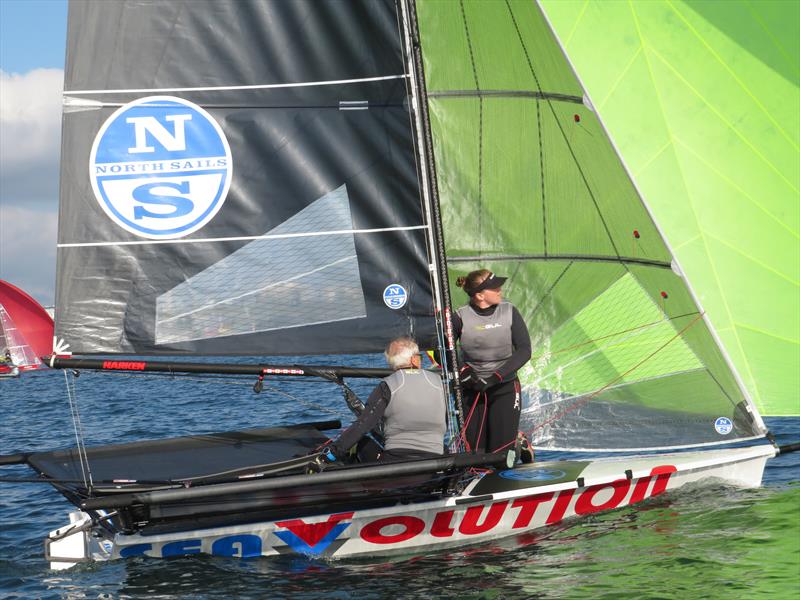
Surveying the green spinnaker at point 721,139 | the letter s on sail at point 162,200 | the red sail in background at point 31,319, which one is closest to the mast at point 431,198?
the letter s on sail at point 162,200

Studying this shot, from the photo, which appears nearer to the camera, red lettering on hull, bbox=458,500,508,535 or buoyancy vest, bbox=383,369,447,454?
buoyancy vest, bbox=383,369,447,454

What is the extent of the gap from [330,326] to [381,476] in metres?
1.40

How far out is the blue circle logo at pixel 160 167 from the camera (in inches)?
260

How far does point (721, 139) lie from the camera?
828cm

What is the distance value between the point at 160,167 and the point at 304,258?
120 cm

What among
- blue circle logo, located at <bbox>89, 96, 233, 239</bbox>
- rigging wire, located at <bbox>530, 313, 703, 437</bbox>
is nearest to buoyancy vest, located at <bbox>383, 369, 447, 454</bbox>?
rigging wire, located at <bbox>530, 313, 703, 437</bbox>

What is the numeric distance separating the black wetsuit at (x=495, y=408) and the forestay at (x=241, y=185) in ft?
2.00

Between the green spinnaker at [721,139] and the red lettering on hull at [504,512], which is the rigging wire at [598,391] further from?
the red lettering on hull at [504,512]

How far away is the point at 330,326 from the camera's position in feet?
22.4

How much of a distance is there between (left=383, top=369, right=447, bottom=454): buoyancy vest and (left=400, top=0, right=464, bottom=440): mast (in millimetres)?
356

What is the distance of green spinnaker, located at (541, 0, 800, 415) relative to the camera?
24.8 ft

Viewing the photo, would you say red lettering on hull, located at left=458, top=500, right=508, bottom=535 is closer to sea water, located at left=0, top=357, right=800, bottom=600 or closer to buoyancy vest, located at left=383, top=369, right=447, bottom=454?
sea water, located at left=0, top=357, right=800, bottom=600

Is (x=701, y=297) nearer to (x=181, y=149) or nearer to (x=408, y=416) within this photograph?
(x=408, y=416)

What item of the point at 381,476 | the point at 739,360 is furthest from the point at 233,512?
the point at 739,360
